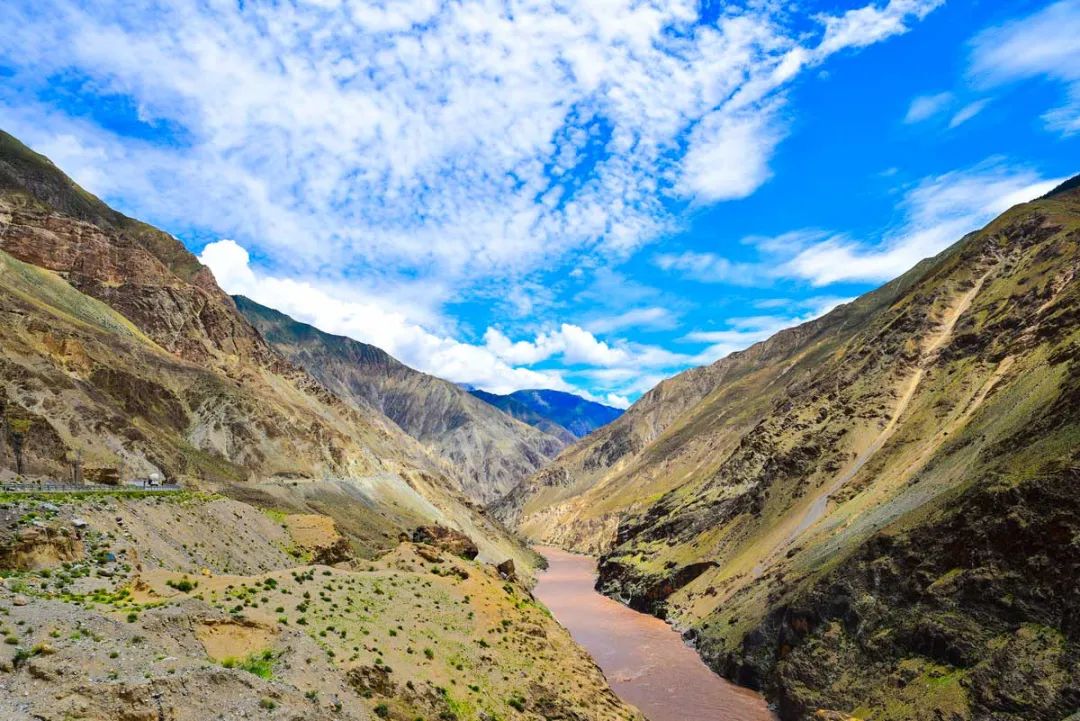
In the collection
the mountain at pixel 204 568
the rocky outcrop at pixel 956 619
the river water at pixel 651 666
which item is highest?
the mountain at pixel 204 568

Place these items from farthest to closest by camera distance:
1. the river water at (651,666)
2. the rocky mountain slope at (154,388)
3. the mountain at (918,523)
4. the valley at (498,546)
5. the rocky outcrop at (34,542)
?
the rocky mountain slope at (154,388), the river water at (651,666), the mountain at (918,523), the rocky outcrop at (34,542), the valley at (498,546)

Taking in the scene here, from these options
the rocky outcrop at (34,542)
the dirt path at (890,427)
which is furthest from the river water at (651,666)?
the rocky outcrop at (34,542)

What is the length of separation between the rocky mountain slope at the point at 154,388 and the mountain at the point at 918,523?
121ft

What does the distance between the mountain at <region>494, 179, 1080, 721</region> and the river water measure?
2.03m

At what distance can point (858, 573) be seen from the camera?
4250 centimetres

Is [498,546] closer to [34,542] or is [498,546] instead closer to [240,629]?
[34,542]

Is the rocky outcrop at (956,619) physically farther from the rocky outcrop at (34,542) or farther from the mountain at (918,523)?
the rocky outcrop at (34,542)

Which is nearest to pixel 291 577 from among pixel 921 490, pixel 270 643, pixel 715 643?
pixel 270 643

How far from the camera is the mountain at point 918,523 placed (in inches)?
1264

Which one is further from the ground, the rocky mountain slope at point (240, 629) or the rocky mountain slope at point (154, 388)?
the rocky mountain slope at point (154, 388)

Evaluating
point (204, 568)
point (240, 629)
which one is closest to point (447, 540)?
point (204, 568)

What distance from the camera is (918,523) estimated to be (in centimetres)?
4147

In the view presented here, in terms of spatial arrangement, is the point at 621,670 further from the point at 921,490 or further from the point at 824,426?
the point at 824,426

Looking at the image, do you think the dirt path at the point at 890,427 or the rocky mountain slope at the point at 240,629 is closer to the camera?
the rocky mountain slope at the point at 240,629
